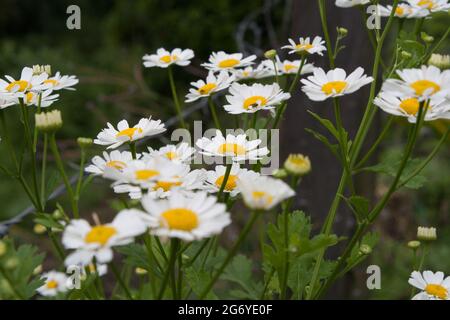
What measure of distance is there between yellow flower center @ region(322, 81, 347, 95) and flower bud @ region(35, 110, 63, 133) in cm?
32

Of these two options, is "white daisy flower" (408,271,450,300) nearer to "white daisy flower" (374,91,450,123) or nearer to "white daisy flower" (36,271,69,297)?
"white daisy flower" (374,91,450,123)

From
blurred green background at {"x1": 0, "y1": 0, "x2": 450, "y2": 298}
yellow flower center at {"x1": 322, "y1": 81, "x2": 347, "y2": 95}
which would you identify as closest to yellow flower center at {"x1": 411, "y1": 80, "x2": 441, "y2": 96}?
yellow flower center at {"x1": 322, "y1": 81, "x2": 347, "y2": 95}

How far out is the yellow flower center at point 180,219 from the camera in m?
0.45

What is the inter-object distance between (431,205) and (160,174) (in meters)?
2.44

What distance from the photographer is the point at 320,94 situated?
64 cm

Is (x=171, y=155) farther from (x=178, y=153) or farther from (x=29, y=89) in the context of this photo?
(x=29, y=89)

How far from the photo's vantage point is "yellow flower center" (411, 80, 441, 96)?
1.75 ft

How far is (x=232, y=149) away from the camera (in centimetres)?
59

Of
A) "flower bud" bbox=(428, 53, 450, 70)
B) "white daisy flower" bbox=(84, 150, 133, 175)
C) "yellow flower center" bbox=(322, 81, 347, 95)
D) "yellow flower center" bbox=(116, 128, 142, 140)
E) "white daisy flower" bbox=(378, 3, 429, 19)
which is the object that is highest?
"white daisy flower" bbox=(378, 3, 429, 19)

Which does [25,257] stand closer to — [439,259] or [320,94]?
[320,94]

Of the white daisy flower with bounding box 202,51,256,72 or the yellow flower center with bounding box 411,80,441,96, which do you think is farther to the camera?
the white daisy flower with bounding box 202,51,256,72
